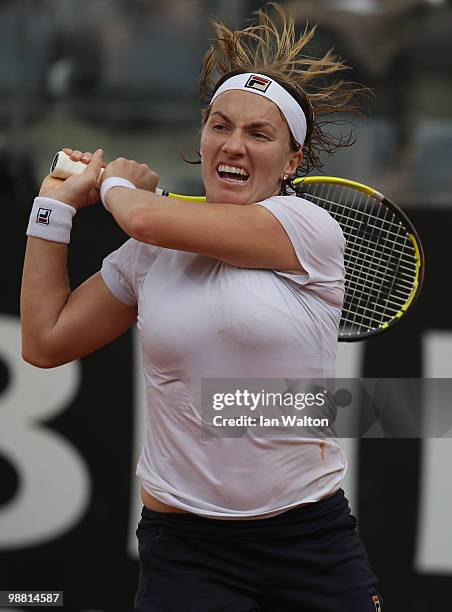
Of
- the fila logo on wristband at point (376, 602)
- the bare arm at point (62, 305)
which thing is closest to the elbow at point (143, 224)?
the bare arm at point (62, 305)

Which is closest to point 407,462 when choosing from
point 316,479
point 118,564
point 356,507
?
point 356,507

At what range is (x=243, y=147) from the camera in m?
2.31

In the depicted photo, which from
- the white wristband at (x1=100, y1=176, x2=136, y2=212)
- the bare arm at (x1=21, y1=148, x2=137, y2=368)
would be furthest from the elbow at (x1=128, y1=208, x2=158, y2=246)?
the bare arm at (x1=21, y1=148, x2=137, y2=368)

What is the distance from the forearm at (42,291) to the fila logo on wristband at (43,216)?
0.13 ft

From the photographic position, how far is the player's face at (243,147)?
233 cm

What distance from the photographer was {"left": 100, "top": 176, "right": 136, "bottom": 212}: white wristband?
2344 mm

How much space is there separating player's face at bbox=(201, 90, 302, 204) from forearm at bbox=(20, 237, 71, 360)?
1.23 ft

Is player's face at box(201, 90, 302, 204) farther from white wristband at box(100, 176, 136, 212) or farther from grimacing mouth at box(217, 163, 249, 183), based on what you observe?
white wristband at box(100, 176, 136, 212)

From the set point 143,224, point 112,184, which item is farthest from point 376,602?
point 112,184

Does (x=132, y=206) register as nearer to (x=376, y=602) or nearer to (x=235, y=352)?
(x=235, y=352)

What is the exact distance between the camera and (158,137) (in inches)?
184

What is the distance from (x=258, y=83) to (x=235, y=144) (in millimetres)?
179

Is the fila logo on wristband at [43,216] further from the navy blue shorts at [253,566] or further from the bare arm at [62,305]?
the navy blue shorts at [253,566]

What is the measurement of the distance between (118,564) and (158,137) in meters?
1.79
